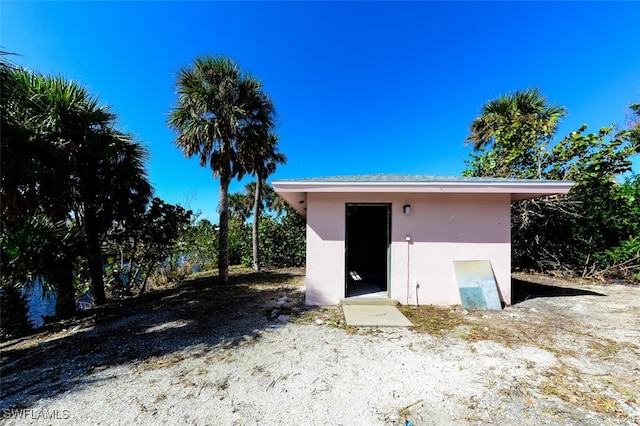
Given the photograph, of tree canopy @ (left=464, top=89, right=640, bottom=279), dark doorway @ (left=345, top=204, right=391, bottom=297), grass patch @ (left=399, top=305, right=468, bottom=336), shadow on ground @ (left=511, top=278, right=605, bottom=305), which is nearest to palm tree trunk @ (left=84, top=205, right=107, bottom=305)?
grass patch @ (left=399, top=305, right=468, bottom=336)

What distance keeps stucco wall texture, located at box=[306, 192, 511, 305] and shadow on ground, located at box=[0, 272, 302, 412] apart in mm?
1629

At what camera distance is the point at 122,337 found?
13.2 feet

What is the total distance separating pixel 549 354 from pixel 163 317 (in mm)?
6402

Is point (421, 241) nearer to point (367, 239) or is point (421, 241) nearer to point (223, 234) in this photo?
point (367, 239)

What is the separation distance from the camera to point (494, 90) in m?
10.2

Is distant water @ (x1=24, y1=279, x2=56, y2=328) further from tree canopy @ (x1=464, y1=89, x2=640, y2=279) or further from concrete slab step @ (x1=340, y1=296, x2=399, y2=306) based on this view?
tree canopy @ (x1=464, y1=89, x2=640, y2=279)

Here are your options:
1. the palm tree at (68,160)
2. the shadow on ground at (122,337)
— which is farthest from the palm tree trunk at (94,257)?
the shadow on ground at (122,337)

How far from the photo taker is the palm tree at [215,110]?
7672 mm

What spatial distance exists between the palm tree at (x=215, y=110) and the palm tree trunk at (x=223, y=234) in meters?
0.03

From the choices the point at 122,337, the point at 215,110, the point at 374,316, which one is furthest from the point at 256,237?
the point at 374,316

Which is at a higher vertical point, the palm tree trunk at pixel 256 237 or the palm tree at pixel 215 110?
the palm tree at pixel 215 110

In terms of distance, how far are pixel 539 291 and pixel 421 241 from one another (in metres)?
3.84

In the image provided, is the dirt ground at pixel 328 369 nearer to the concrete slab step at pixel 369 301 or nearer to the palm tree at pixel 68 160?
the concrete slab step at pixel 369 301

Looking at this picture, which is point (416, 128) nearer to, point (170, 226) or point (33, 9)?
point (170, 226)
